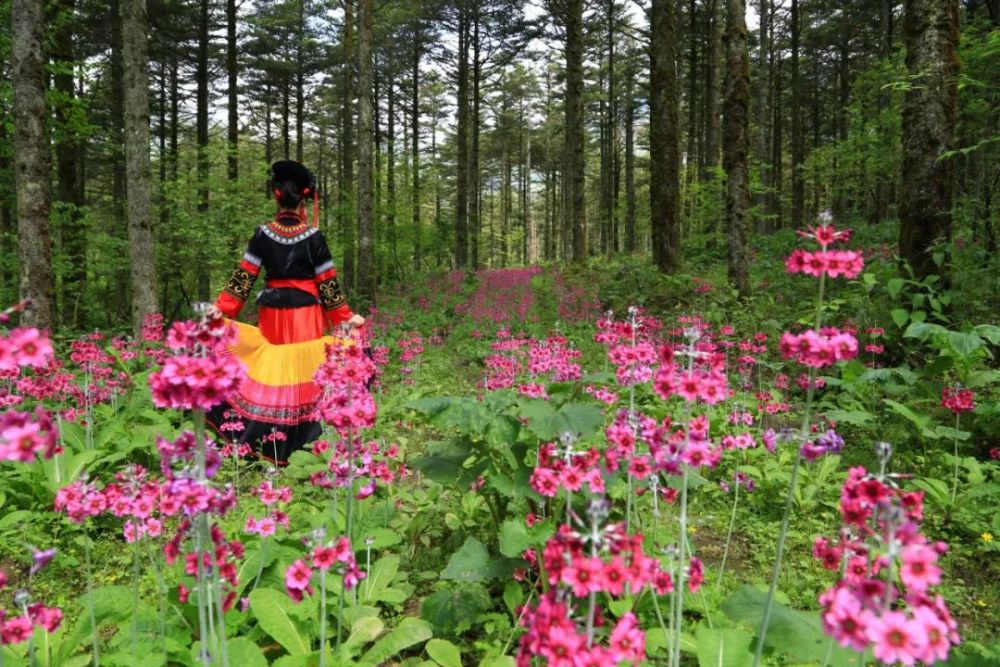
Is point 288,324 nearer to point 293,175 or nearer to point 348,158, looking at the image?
point 293,175

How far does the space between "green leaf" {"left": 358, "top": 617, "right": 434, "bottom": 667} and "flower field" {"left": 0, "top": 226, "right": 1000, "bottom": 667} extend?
0.04 feet

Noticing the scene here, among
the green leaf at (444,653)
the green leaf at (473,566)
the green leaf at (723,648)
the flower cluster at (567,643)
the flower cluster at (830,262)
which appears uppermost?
the flower cluster at (830,262)

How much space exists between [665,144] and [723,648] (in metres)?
11.3

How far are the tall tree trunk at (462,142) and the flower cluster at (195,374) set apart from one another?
19.9 meters

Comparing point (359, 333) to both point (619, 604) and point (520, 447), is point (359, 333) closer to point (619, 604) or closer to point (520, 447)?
point (520, 447)

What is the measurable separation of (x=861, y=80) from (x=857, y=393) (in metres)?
13.5

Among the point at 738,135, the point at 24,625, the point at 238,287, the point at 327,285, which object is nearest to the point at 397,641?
the point at 24,625

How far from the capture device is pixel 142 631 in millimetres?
2322

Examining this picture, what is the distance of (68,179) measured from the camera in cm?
1223

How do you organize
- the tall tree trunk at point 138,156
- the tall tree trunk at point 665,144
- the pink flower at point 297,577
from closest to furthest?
1. the pink flower at point 297,577
2. the tall tree trunk at point 138,156
3. the tall tree trunk at point 665,144

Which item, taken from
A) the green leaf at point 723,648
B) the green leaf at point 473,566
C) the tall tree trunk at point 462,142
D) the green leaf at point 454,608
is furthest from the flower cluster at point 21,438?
the tall tree trunk at point 462,142

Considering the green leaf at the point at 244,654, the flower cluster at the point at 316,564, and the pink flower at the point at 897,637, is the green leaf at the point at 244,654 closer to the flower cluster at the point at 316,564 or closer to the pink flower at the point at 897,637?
the flower cluster at the point at 316,564

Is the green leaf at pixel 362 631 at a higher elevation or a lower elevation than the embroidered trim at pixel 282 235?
lower

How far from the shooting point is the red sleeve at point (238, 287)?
4.89 m
